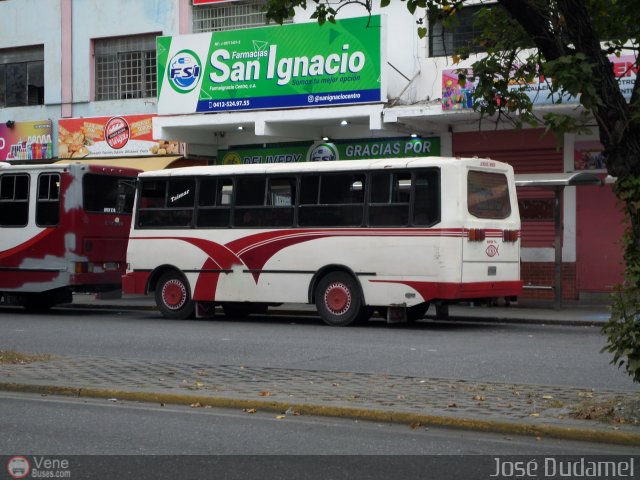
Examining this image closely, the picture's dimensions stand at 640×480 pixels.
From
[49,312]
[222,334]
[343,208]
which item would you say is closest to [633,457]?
[222,334]

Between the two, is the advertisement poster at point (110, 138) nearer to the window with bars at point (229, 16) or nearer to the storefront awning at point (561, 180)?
the window with bars at point (229, 16)

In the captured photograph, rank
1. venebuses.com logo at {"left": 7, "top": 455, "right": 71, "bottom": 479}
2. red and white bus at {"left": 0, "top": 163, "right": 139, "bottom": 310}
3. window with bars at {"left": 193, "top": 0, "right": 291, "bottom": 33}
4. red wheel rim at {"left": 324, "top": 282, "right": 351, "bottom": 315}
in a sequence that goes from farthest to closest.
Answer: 1. window with bars at {"left": 193, "top": 0, "right": 291, "bottom": 33}
2. red and white bus at {"left": 0, "top": 163, "right": 139, "bottom": 310}
3. red wheel rim at {"left": 324, "top": 282, "right": 351, "bottom": 315}
4. venebuses.com logo at {"left": 7, "top": 455, "right": 71, "bottom": 479}

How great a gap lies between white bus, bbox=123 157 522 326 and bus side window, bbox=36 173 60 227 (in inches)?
72.3

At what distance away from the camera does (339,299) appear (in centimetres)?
1881

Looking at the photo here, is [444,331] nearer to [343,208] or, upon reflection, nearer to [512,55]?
[343,208]

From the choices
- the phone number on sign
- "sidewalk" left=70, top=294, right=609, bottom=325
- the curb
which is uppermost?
the phone number on sign

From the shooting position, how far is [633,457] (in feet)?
25.4

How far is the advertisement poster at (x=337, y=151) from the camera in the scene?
2555 centimetres

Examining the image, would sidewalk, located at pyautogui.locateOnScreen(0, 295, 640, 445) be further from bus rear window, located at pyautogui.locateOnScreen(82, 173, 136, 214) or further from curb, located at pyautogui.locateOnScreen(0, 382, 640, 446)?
bus rear window, located at pyautogui.locateOnScreen(82, 173, 136, 214)

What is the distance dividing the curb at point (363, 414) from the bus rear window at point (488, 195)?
9.15 m

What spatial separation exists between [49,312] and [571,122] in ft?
54.7

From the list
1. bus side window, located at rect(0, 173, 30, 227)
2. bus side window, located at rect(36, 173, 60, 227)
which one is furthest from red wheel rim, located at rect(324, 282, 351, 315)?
bus side window, located at rect(0, 173, 30, 227)

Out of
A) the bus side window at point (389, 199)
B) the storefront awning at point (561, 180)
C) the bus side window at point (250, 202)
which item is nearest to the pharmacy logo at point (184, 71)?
the bus side window at point (250, 202)

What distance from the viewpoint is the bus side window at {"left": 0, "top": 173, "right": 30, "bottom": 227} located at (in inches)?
876
